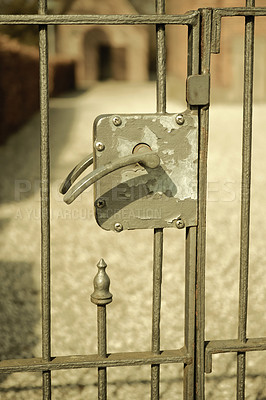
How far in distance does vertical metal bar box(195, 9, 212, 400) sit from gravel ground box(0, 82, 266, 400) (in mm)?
1364

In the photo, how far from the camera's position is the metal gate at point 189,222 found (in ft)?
6.00

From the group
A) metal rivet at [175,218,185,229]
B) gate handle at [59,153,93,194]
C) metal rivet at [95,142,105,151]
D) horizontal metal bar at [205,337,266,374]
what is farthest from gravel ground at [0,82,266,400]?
metal rivet at [95,142,105,151]

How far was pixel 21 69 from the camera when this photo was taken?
41.5 ft

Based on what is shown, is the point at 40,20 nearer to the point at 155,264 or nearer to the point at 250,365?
the point at 155,264

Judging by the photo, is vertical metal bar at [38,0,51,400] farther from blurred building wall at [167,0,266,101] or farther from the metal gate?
blurred building wall at [167,0,266,101]

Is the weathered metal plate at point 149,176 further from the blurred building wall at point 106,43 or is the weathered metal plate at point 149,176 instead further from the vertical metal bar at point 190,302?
the blurred building wall at point 106,43

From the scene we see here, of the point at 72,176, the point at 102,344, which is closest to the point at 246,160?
the point at 72,176

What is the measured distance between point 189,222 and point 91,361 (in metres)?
0.57

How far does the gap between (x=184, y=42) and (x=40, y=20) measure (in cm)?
2106

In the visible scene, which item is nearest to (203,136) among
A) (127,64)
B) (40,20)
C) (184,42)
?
(40,20)

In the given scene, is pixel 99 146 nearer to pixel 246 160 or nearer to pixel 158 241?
pixel 158 241

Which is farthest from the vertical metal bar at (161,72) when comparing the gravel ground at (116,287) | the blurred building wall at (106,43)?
the blurred building wall at (106,43)

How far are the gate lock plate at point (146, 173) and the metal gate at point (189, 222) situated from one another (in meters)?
0.02

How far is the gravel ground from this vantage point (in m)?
3.47
